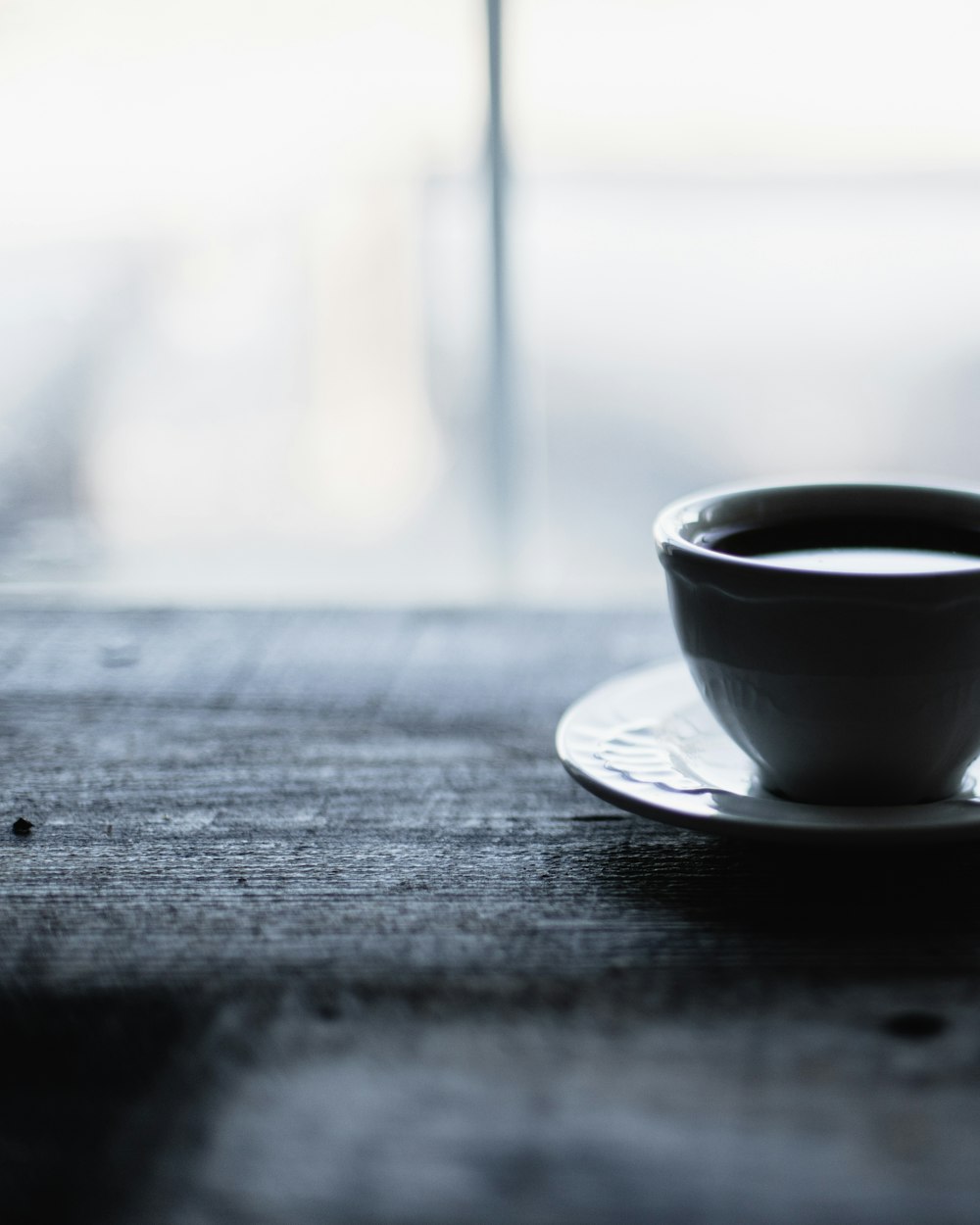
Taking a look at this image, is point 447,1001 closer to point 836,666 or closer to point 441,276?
point 836,666

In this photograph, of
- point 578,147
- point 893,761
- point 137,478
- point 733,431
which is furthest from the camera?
point 733,431

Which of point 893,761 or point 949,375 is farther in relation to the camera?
point 949,375

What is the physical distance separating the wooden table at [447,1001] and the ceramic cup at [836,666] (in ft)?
0.08

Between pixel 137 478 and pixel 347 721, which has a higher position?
pixel 347 721

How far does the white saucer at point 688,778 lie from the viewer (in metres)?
0.33

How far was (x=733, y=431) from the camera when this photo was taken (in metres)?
3.25

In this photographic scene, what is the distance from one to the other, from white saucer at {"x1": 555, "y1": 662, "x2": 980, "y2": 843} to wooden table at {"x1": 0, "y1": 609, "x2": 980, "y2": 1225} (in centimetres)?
2

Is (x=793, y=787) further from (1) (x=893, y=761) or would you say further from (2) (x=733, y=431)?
(2) (x=733, y=431)

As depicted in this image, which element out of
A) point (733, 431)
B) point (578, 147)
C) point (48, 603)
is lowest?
point (733, 431)

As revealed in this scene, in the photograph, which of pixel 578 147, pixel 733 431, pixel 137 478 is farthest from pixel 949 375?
pixel 137 478

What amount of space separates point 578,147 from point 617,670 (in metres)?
2.21

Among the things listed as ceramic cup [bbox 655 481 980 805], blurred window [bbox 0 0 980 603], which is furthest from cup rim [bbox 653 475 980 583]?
blurred window [bbox 0 0 980 603]

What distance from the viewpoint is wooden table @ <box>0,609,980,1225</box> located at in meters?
0.24

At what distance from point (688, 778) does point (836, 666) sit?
6 centimetres
